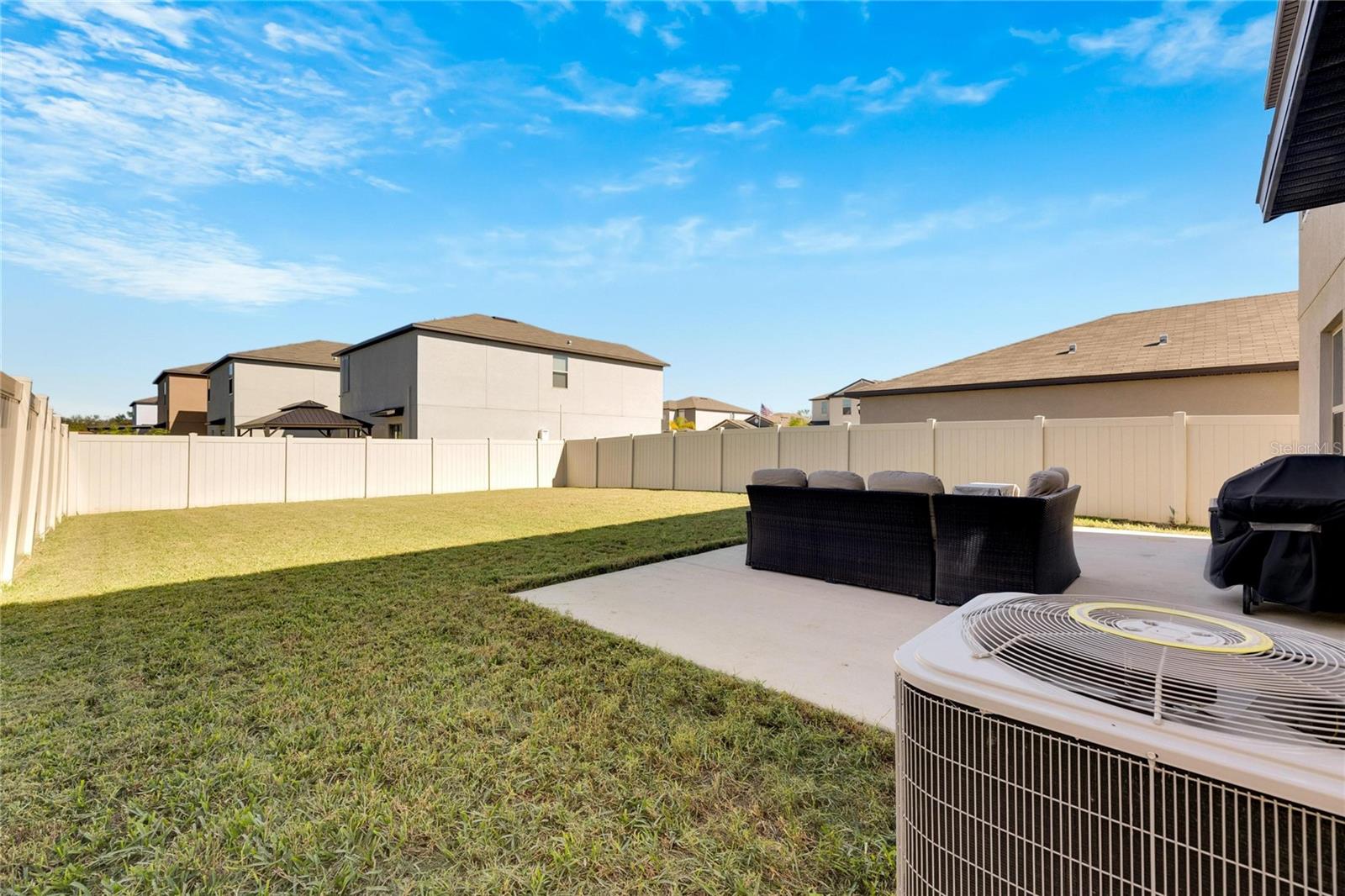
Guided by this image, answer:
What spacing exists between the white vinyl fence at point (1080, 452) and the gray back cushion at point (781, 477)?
6527mm

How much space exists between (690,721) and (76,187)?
11.3m

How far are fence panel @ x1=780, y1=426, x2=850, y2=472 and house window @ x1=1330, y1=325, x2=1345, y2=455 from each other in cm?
736

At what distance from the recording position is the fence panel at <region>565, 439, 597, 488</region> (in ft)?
61.1

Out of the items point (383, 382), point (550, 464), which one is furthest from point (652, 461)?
point (383, 382)

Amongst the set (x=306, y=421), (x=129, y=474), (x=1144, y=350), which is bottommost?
(x=129, y=474)

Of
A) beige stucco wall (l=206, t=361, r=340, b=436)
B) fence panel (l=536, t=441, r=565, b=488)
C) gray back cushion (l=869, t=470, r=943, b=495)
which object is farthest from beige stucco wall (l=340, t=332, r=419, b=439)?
gray back cushion (l=869, t=470, r=943, b=495)

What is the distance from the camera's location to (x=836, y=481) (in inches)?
206

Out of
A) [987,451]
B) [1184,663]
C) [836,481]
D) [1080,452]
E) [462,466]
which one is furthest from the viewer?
[462,466]

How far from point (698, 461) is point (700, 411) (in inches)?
1371

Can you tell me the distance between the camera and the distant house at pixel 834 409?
3981 cm

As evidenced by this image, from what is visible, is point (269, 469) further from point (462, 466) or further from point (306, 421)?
point (462, 466)

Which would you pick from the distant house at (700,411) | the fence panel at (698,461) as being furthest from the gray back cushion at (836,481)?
the distant house at (700,411)

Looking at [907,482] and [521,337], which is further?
[521,337]

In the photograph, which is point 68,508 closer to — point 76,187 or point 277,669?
point 76,187
